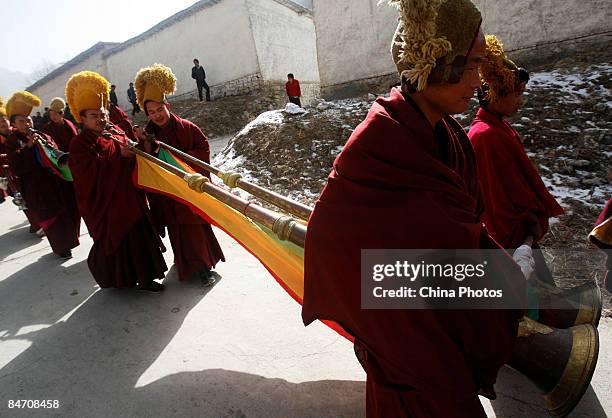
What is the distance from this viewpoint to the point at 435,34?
4.24 feet

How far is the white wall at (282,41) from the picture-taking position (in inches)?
635

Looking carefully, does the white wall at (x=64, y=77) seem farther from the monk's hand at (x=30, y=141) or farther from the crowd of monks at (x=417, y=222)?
the crowd of monks at (x=417, y=222)

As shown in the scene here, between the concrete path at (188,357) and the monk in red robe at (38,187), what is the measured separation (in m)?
1.12

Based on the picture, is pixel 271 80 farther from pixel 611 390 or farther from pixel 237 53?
pixel 611 390

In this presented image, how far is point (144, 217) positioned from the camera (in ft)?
12.0

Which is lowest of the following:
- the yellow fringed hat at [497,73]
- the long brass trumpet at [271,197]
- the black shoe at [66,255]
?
the black shoe at [66,255]

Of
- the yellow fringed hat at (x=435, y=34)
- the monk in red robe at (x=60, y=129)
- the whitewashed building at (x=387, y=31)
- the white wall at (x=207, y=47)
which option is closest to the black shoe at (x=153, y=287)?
the yellow fringed hat at (x=435, y=34)

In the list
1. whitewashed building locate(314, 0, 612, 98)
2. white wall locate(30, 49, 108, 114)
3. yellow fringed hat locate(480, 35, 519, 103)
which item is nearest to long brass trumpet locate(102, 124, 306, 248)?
yellow fringed hat locate(480, 35, 519, 103)

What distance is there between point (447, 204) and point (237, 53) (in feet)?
56.2

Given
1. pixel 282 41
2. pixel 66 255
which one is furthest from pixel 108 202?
pixel 282 41

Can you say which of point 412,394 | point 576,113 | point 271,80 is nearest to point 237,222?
point 412,394

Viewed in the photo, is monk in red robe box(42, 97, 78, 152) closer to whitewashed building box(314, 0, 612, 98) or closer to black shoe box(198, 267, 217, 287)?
black shoe box(198, 267, 217, 287)

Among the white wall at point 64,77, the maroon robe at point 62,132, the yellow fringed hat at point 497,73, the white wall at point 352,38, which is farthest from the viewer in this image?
the white wall at point 64,77

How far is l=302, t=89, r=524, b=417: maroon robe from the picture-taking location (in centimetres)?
119
